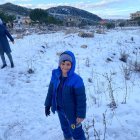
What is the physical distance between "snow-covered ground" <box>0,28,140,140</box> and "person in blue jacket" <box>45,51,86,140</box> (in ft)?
0.78

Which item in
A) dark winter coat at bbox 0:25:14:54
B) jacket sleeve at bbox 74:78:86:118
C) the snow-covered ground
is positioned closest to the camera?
jacket sleeve at bbox 74:78:86:118

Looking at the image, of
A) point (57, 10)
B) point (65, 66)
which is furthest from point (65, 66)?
point (57, 10)

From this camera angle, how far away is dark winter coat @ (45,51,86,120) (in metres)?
4.48

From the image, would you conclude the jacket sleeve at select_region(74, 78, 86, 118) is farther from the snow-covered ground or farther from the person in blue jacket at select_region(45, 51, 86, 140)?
the snow-covered ground

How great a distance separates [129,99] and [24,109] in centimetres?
226

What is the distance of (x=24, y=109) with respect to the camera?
7078 mm

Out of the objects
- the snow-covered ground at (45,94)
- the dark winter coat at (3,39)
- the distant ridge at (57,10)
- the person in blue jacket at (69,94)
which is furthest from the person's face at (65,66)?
the distant ridge at (57,10)

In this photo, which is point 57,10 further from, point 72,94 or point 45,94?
point 72,94

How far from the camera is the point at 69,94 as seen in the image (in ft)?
14.9

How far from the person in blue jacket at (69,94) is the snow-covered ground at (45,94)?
0.78 feet

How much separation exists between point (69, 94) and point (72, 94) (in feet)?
0.15

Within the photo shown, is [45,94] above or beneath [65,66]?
beneath

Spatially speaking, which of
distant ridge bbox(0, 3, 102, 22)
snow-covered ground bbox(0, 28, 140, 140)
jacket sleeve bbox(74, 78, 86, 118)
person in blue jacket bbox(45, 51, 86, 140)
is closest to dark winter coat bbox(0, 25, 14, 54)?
snow-covered ground bbox(0, 28, 140, 140)

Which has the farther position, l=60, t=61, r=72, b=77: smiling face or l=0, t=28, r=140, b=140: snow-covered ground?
Result: l=0, t=28, r=140, b=140: snow-covered ground
